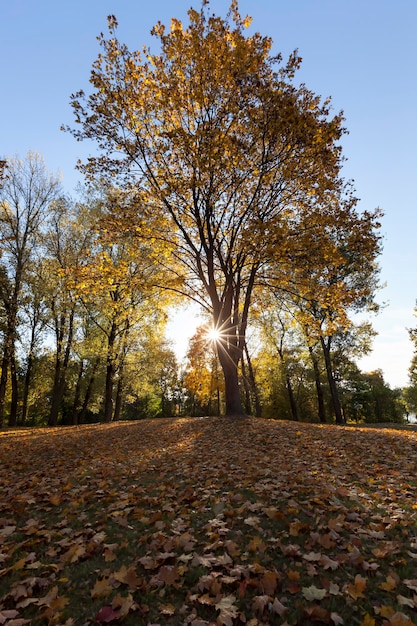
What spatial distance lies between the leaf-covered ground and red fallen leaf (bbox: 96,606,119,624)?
0.03ft

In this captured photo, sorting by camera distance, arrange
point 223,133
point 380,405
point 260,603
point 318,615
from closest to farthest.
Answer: point 318,615
point 260,603
point 223,133
point 380,405

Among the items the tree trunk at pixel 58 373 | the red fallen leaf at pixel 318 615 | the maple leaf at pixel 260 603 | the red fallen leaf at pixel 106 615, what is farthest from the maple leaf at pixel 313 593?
the tree trunk at pixel 58 373

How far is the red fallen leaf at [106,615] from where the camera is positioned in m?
2.69

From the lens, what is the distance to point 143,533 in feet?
13.9

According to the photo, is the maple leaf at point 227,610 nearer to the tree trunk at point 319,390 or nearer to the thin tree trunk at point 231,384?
the thin tree trunk at point 231,384

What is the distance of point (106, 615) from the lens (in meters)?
2.72

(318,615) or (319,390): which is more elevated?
(319,390)

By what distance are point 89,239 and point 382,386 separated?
56.6 m

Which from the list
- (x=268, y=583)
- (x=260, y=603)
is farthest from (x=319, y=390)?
(x=260, y=603)

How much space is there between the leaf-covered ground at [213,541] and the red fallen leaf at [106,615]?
0.03ft

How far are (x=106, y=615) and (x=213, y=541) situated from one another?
1.51 metres

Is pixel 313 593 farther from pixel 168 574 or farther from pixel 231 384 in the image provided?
pixel 231 384

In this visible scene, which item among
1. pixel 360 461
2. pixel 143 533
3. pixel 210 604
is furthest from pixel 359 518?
pixel 360 461

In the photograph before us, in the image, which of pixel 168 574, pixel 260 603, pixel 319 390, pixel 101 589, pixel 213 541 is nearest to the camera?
pixel 260 603
